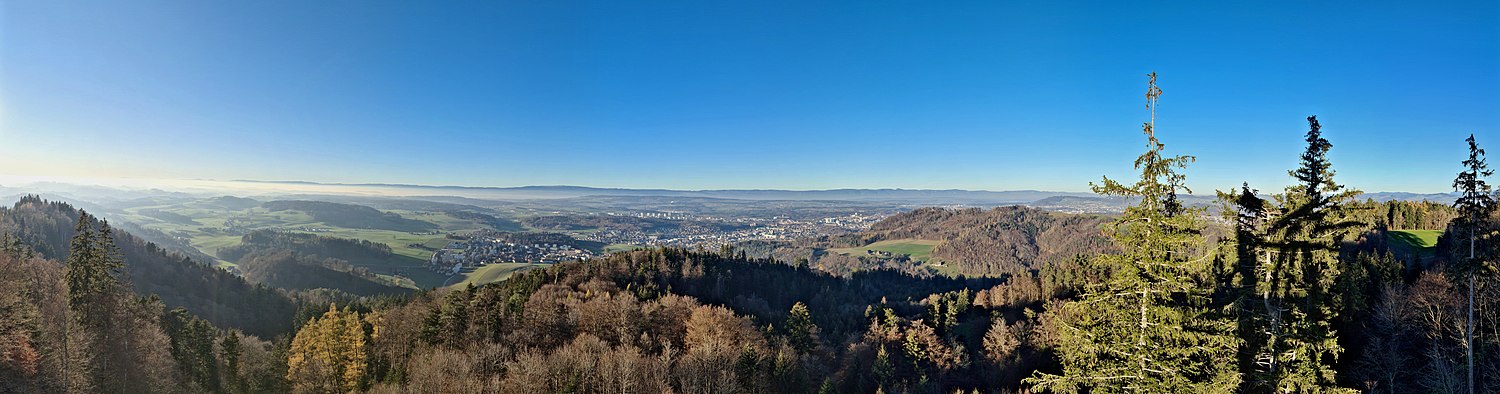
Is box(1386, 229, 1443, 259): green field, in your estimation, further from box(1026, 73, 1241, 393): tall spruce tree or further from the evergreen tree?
box(1026, 73, 1241, 393): tall spruce tree

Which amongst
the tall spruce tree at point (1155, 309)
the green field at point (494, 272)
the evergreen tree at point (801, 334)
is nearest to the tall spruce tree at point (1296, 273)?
the tall spruce tree at point (1155, 309)

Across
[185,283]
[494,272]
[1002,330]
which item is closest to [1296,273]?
[1002,330]

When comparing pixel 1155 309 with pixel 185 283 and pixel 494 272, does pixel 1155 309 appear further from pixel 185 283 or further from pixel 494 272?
pixel 494 272

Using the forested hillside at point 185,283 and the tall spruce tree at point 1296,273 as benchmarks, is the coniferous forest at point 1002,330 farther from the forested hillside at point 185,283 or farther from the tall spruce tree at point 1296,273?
the forested hillside at point 185,283

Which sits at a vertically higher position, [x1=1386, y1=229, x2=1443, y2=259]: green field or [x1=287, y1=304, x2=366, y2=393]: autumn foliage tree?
[x1=1386, y1=229, x2=1443, y2=259]: green field

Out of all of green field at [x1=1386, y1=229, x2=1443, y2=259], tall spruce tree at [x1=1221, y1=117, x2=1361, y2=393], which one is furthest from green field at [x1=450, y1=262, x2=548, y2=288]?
green field at [x1=1386, y1=229, x2=1443, y2=259]
